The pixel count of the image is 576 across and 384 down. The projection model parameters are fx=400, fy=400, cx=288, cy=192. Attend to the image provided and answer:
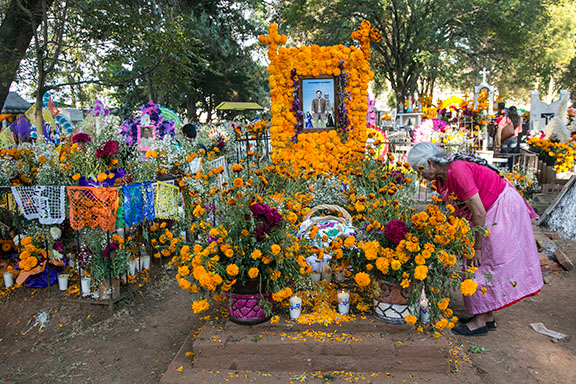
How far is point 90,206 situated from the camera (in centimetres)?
374

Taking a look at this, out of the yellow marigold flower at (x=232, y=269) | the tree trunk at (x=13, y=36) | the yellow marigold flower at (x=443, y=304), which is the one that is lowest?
the yellow marigold flower at (x=443, y=304)

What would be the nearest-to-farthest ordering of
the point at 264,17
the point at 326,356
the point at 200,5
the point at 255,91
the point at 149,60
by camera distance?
the point at 326,356 < the point at 149,60 < the point at 200,5 < the point at 264,17 < the point at 255,91

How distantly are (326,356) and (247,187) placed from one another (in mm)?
1316

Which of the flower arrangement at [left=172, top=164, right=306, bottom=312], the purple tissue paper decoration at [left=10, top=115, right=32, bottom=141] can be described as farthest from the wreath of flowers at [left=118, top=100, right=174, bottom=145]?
the flower arrangement at [left=172, top=164, right=306, bottom=312]

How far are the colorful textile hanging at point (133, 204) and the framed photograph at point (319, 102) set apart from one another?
3605mm

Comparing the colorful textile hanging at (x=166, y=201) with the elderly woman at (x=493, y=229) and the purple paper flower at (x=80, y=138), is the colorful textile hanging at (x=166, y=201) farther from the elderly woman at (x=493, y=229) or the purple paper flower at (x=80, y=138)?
the elderly woman at (x=493, y=229)

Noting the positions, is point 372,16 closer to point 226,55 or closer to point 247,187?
point 226,55

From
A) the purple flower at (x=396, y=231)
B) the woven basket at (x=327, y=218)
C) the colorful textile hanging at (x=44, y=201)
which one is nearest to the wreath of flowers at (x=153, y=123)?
the colorful textile hanging at (x=44, y=201)

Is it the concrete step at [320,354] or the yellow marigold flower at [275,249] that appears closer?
the yellow marigold flower at [275,249]

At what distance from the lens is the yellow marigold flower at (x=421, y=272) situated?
247cm

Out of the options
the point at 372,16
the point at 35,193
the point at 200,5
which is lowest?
the point at 35,193

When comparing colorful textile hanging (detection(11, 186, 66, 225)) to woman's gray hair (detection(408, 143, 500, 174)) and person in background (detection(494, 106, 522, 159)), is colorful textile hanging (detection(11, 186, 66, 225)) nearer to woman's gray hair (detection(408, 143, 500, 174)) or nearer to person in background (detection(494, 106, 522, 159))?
woman's gray hair (detection(408, 143, 500, 174))

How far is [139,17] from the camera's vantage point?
7.32 m

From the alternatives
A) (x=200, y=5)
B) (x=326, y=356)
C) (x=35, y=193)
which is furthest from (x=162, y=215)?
(x=200, y=5)
